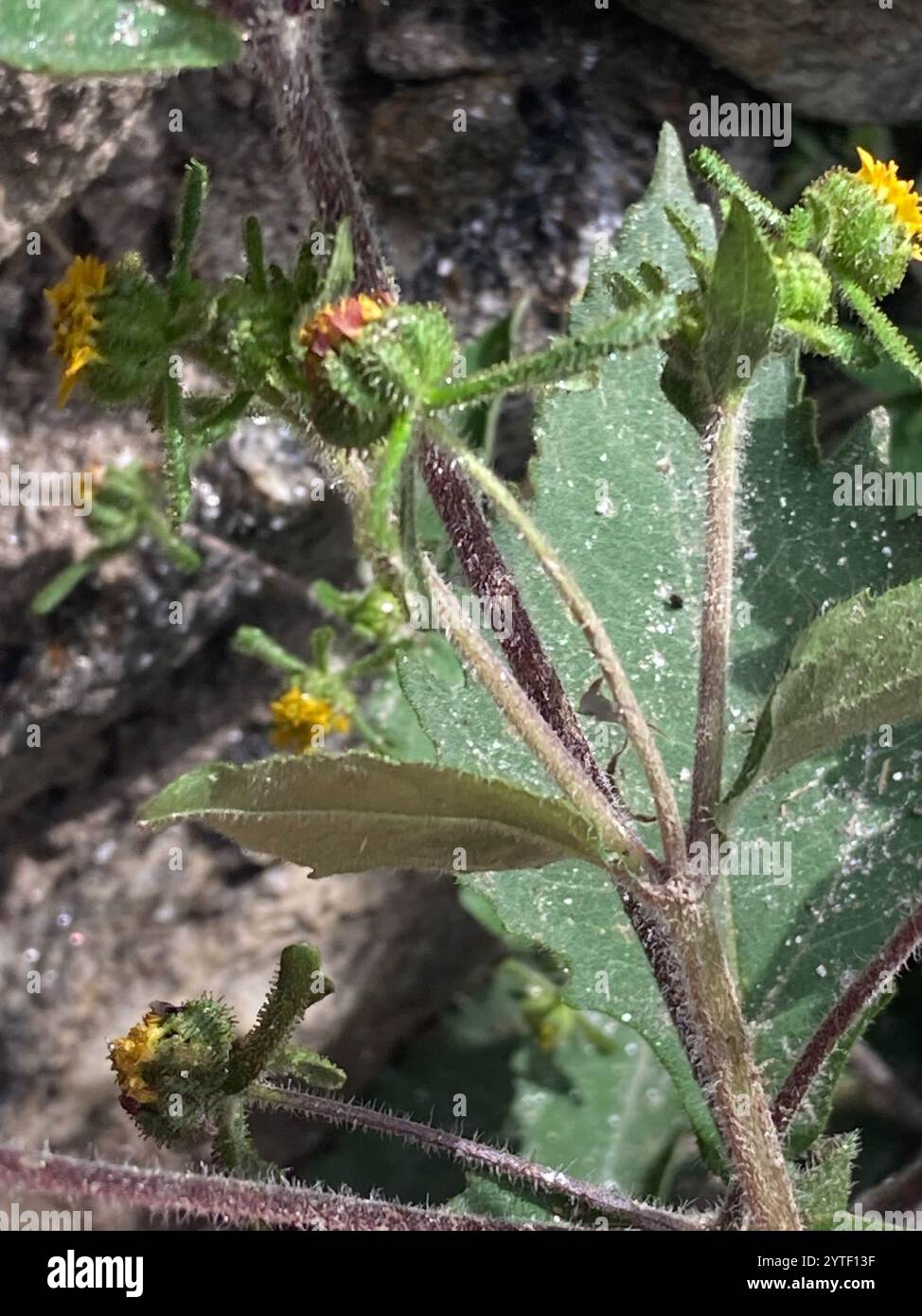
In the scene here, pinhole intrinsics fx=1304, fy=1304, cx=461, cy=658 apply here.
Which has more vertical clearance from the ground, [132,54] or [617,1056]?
[132,54]

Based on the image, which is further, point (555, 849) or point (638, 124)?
point (638, 124)

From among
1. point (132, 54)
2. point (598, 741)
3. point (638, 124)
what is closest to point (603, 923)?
point (598, 741)

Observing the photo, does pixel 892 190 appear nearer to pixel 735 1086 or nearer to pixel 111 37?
pixel 111 37

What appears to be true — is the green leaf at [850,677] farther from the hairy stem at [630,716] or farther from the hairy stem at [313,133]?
the hairy stem at [313,133]

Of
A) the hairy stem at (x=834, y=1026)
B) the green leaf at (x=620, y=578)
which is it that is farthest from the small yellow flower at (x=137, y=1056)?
the hairy stem at (x=834, y=1026)
